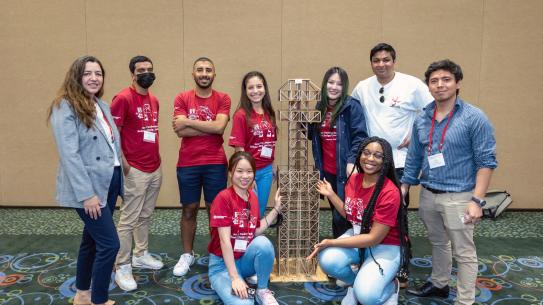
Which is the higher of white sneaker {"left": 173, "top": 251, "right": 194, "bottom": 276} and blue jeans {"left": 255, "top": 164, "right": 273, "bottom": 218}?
blue jeans {"left": 255, "top": 164, "right": 273, "bottom": 218}

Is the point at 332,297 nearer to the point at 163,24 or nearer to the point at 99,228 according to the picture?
the point at 99,228

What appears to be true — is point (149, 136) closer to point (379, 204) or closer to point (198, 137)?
point (198, 137)

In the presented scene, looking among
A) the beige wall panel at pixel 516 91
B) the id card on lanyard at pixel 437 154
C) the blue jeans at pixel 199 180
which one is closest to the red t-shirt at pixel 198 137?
the blue jeans at pixel 199 180

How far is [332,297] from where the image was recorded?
254 centimetres

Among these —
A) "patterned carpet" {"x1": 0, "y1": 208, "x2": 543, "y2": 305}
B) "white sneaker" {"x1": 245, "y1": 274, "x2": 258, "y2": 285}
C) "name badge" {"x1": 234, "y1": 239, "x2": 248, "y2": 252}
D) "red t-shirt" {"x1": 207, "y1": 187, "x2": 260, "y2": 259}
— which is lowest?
"patterned carpet" {"x1": 0, "y1": 208, "x2": 543, "y2": 305}

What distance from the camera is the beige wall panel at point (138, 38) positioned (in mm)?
4434

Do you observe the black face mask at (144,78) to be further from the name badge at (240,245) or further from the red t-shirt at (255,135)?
the name badge at (240,245)

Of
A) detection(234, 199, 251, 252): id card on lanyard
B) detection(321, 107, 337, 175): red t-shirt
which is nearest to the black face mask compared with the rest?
detection(234, 199, 251, 252): id card on lanyard

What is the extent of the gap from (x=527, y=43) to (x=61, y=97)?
5049mm

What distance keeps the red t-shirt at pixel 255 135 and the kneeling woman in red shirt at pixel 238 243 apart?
1.37 ft

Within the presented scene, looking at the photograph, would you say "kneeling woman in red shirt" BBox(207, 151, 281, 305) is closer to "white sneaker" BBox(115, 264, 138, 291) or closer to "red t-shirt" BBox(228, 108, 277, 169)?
"red t-shirt" BBox(228, 108, 277, 169)

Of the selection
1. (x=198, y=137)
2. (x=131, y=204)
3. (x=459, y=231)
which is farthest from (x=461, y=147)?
(x=131, y=204)

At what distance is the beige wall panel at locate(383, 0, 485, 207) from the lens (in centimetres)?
443

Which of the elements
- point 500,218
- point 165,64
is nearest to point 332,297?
point 500,218
